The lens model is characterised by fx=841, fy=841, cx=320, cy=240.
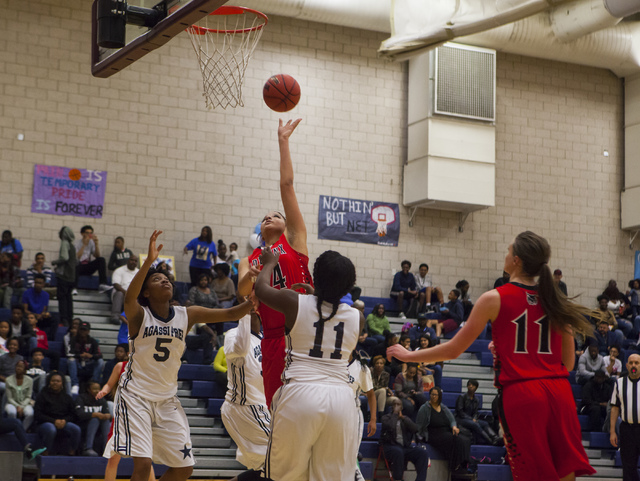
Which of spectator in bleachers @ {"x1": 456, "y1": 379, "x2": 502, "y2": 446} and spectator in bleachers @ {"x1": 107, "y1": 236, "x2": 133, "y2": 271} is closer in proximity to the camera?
spectator in bleachers @ {"x1": 456, "y1": 379, "x2": 502, "y2": 446}

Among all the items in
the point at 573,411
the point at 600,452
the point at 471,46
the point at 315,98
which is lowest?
the point at 600,452

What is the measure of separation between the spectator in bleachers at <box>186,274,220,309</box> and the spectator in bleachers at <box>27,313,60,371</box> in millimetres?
2655

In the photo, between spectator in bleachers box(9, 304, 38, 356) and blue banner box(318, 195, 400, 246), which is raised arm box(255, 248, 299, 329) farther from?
→ blue banner box(318, 195, 400, 246)

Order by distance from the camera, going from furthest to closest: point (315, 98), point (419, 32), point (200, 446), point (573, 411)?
point (315, 98) → point (419, 32) → point (200, 446) → point (573, 411)

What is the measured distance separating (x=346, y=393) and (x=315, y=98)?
14672 mm

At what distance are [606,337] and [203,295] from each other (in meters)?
8.74

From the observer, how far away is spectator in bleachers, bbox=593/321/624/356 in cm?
1758

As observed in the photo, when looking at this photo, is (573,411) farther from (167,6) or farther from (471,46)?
(471,46)

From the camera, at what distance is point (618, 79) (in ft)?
71.9

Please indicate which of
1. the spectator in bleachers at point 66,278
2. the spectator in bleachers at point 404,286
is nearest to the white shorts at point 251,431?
the spectator in bleachers at point 66,278

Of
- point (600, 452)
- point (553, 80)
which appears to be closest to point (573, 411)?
point (600, 452)

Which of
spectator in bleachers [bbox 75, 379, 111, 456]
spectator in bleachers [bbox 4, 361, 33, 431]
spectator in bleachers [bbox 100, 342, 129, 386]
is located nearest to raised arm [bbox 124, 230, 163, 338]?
spectator in bleachers [bbox 75, 379, 111, 456]

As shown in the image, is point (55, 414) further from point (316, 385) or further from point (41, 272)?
point (316, 385)

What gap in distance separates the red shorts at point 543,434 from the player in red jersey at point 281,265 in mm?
1773
